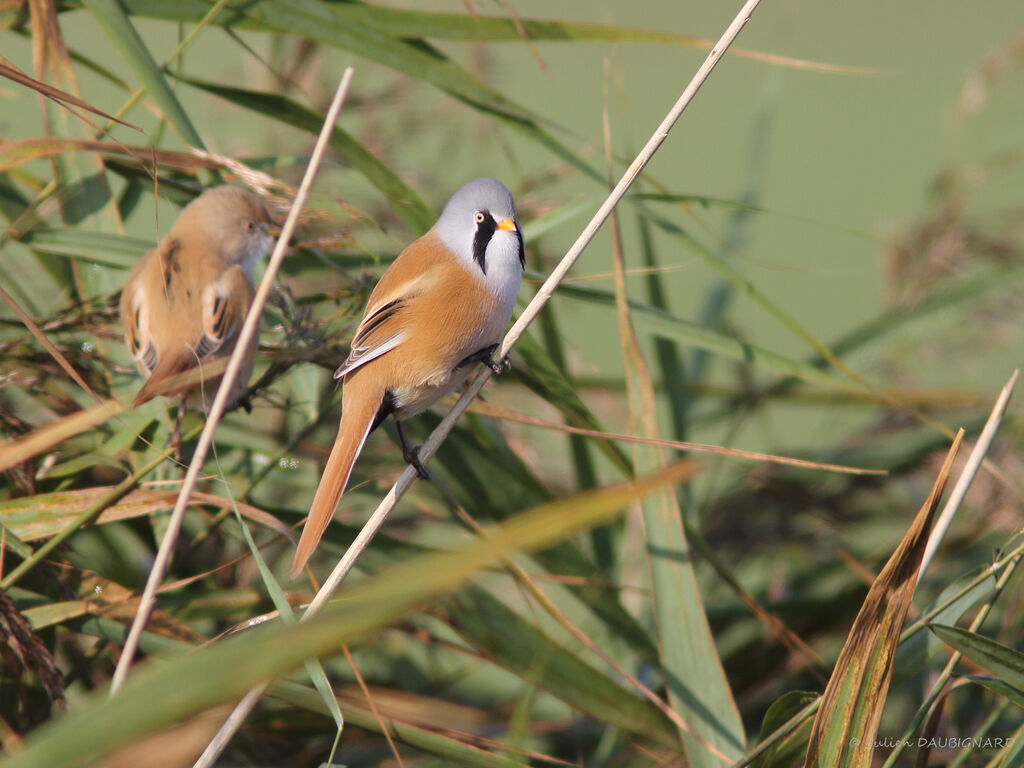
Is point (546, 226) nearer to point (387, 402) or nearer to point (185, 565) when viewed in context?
point (387, 402)

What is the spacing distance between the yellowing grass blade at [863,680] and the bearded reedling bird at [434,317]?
642 mm

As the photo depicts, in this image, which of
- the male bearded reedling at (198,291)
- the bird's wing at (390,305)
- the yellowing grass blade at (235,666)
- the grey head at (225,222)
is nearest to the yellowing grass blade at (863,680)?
the yellowing grass blade at (235,666)

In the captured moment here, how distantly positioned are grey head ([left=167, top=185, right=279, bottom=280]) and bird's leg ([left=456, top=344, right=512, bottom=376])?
0.65m

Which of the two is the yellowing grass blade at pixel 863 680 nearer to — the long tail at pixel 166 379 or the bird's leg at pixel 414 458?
the bird's leg at pixel 414 458

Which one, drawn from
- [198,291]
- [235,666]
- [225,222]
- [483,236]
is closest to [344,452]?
[483,236]

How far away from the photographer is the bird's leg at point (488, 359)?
4.56 feet

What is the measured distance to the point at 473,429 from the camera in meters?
1.57

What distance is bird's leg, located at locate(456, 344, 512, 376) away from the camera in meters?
1.39

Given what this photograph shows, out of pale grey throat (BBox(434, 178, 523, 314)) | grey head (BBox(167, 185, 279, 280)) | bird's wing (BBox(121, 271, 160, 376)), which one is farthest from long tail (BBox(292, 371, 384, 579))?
grey head (BBox(167, 185, 279, 280))

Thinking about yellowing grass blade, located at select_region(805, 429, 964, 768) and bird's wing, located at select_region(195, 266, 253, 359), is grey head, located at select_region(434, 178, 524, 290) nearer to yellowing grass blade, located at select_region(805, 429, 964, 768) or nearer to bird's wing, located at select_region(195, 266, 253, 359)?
bird's wing, located at select_region(195, 266, 253, 359)

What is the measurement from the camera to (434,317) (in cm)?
141

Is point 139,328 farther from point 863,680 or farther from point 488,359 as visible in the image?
point 863,680

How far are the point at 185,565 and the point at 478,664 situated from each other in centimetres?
72

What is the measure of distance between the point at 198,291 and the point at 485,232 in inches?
23.7
